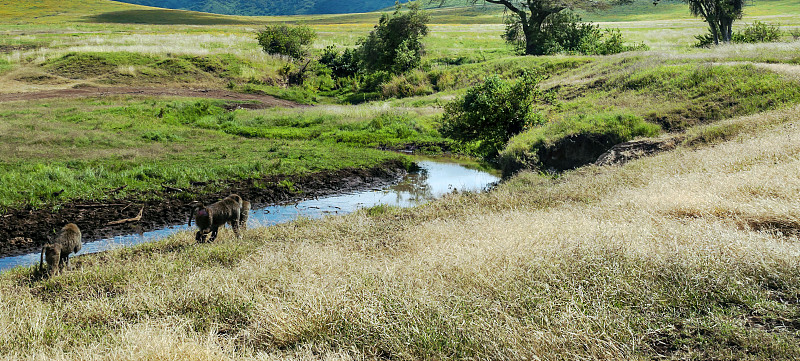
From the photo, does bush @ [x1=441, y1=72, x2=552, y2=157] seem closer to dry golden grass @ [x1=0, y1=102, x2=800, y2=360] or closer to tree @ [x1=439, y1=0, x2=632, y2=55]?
dry golden grass @ [x1=0, y1=102, x2=800, y2=360]

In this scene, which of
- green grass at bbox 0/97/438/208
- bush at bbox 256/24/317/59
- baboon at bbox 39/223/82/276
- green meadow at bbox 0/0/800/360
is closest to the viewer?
green meadow at bbox 0/0/800/360

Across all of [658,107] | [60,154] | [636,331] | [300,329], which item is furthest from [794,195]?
[60,154]

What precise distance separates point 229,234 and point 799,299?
8859 mm

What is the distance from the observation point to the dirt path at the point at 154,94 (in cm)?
3112

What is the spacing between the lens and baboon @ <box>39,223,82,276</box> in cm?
793

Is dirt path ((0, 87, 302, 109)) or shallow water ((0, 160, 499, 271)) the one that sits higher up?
dirt path ((0, 87, 302, 109))

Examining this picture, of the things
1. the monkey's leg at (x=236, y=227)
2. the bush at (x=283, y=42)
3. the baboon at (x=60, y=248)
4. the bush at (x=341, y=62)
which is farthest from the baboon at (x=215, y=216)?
the bush at (x=283, y=42)

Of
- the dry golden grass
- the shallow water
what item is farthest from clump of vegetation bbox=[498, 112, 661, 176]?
the dry golden grass

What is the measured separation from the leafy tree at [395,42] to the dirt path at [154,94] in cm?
862

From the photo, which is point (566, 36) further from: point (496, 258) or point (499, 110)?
point (496, 258)

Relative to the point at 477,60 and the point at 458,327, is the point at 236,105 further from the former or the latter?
the point at 458,327

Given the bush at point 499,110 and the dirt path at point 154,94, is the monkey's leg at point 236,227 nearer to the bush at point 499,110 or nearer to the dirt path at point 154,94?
the bush at point 499,110

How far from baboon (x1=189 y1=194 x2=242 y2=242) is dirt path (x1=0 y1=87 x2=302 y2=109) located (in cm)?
2433

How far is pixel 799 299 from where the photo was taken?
166 inches
